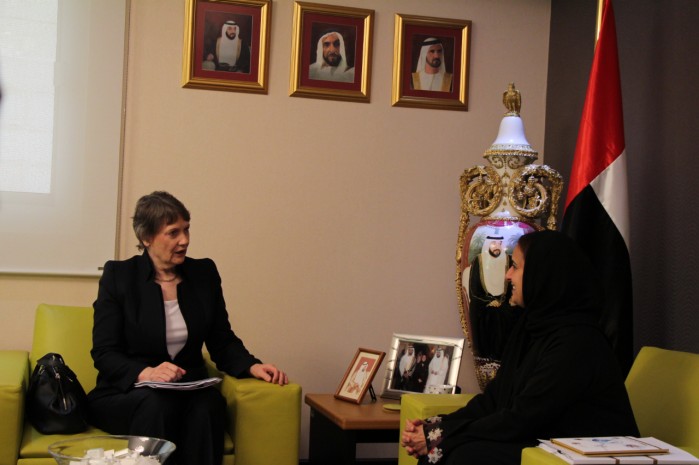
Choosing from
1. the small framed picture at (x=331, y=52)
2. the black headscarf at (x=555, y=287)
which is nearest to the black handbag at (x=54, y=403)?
the black headscarf at (x=555, y=287)

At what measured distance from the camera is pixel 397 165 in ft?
15.2

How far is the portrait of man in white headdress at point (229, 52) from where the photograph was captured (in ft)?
14.4

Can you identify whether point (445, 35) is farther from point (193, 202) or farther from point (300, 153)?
point (193, 202)

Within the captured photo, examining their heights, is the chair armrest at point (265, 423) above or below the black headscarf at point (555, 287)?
below

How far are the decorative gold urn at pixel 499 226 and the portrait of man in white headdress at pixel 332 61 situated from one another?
88cm

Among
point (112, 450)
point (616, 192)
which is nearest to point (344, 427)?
point (112, 450)

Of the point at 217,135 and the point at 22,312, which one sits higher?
the point at 217,135

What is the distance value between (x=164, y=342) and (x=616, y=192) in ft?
6.29

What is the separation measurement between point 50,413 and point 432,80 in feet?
8.40

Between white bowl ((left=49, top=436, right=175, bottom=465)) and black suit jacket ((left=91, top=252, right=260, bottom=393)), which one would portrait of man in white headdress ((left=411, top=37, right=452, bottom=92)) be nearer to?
black suit jacket ((left=91, top=252, right=260, bottom=393))

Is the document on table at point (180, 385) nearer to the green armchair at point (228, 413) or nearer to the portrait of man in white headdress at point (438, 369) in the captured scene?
the green armchair at point (228, 413)

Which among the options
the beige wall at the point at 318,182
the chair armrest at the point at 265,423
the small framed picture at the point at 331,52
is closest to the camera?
the chair armrest at the point at 265,423

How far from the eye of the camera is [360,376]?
393cm

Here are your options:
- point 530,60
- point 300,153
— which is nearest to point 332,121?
point 300,153
